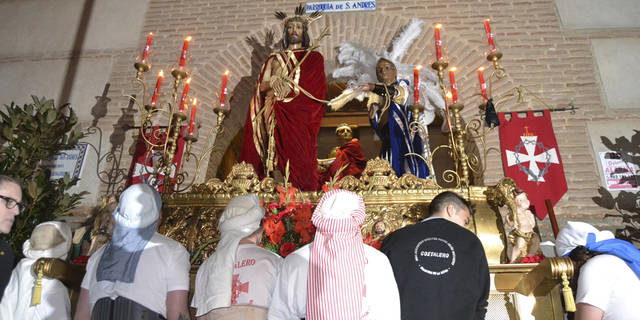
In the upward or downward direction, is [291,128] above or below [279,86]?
below

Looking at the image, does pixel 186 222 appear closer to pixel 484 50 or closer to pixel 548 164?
pixel 548 164

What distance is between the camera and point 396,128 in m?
4.73

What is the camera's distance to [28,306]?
262 cm

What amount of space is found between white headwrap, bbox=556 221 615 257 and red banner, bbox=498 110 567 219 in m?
2.52

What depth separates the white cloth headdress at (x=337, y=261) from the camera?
2.00 meters

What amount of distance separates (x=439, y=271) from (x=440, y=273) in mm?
10

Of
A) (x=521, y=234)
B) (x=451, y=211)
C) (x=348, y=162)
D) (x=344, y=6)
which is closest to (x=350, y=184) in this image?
(x=451, y=211)

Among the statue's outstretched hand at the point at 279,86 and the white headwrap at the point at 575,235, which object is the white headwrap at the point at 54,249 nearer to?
the statue's outstretched hand at the point at 279,86

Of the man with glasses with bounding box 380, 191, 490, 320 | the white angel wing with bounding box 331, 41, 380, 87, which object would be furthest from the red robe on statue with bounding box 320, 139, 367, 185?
the man with glasses with bounding box 380, 191, 490, 320

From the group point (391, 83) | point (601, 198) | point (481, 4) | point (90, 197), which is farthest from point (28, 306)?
point (481, 4)

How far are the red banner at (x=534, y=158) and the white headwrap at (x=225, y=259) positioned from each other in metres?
3.72

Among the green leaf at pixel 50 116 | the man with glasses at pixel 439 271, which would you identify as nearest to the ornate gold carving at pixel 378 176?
the man with glasses at pixel 439 271

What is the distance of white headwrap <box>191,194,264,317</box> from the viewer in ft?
6.96

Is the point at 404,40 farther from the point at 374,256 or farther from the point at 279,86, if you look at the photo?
the point at 374,256
